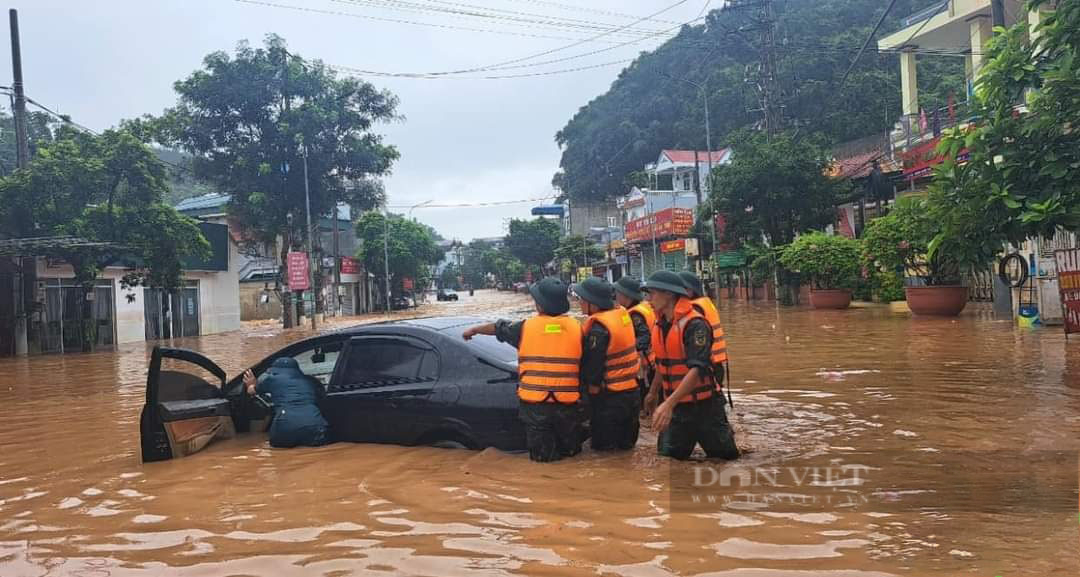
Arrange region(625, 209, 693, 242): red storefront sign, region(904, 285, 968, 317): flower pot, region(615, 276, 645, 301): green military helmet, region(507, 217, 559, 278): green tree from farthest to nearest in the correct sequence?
region(507, 217, 559, 278): green tree
region(625, 209, 693, 242): red storefront sign
region(904, 285, 968, 317): flower pot
region(615, 276, 645, 301): green military helmet

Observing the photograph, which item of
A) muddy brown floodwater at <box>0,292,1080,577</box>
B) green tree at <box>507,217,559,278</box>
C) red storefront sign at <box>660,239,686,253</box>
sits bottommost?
muddy brown floodwater at <box>0,292,1080,577</box>

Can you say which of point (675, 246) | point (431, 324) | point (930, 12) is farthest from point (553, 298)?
point (675, 246)

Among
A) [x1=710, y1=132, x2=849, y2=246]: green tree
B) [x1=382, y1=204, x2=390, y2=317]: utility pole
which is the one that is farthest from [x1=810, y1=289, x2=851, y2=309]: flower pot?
[x1=382, y1=204, x2=390, y2=317]: utility pole

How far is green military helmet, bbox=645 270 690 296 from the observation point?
464 centimetres

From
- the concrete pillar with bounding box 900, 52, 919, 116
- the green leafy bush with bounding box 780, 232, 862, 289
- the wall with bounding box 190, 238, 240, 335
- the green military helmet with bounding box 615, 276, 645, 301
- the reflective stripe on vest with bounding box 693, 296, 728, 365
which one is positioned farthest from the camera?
the wall with bounding box 190, 238, 240, 335

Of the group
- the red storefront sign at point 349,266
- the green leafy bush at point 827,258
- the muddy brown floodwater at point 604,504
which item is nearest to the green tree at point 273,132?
the red storefront sign at point 349,266

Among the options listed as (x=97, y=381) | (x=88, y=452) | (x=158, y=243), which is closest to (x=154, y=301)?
→ (x=158, y=243)

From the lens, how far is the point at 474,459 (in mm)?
5152

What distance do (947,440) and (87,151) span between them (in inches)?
926

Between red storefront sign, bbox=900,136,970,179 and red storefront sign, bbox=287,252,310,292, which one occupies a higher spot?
red storefront sign, bbox=900,136,970,179

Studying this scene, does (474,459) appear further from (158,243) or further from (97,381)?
(158,243)

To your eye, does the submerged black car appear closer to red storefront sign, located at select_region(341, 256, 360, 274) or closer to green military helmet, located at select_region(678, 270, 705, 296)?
green military helmet, located at select_region(678, 270, 705, 296)

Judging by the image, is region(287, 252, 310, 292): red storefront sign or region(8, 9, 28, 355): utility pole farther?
region(287, 252, 310, 292): red storefront sign

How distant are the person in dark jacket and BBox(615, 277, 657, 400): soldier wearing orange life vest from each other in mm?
2590
